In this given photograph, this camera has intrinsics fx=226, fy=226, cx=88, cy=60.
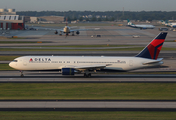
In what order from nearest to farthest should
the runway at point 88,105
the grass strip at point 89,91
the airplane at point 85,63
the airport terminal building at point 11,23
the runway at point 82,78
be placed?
the runway at point 88,105
the grass strip at point 89,91
the runway at point 82,78
the airplane at point 85,63
the airport terminal building at point 11,23

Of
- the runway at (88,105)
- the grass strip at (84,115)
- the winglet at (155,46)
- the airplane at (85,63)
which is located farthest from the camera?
the winglet at (155,46)

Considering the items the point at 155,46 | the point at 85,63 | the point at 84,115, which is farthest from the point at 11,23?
the point at 84,115

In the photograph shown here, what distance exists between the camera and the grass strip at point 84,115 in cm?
2245

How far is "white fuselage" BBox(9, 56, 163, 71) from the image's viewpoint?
39.2 m

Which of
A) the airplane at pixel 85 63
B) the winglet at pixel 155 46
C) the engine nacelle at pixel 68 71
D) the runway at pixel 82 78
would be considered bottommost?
the runway at pixel 82 78

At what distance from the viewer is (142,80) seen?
38.6m

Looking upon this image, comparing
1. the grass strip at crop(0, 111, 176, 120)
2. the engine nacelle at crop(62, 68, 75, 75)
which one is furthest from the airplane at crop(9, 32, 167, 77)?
the grass strip at crop(0, 111, 176, 120)

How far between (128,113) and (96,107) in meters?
3.67

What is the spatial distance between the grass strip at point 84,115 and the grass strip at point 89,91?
16.2 feet

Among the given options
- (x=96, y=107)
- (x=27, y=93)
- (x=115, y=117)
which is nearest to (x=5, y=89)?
(x=27, y=93)

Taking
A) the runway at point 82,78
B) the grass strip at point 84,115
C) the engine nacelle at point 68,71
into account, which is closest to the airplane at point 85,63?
the engine nacelle at point 68,71

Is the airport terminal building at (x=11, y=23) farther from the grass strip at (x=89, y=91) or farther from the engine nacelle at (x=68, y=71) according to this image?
the grass strip at (x=89, y=91)

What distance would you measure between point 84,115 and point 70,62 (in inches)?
688

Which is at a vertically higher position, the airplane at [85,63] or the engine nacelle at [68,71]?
the airplane at [85,63]
